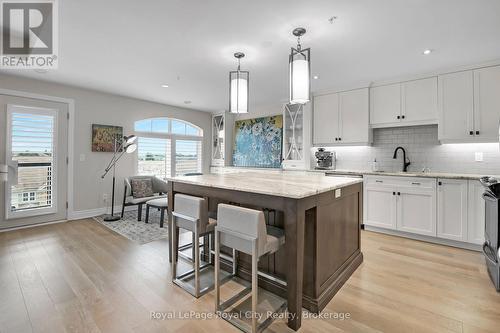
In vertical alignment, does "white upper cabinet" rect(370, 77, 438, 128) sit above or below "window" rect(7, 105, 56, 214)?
above

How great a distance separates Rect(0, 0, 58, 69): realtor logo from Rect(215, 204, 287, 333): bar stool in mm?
2371

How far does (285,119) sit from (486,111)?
310 cm

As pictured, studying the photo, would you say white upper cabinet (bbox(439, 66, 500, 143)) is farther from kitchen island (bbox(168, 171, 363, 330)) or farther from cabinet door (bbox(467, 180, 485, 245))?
kitchen island (bbox(168, 171, 363, 330))

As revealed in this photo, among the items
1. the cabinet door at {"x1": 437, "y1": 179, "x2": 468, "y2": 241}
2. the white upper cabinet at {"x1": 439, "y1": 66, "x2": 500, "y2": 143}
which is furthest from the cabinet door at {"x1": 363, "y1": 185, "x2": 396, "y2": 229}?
the white upper cabinet at {"x1": 439, "y1": 66, "x2": 500, "y2": 143}

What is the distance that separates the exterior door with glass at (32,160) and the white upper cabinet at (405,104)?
213 inches

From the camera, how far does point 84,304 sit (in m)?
1.91

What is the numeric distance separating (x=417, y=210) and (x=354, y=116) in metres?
1.77

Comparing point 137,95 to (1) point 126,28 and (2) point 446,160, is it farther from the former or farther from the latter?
(2) point 446,160

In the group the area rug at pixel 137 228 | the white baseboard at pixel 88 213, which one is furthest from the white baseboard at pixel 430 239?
the white baseboard at pixel 88 213

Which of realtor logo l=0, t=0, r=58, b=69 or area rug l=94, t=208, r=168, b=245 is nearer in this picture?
realtor logo l=0, t=0, r=58, b=69

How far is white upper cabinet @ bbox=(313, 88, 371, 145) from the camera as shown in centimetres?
407

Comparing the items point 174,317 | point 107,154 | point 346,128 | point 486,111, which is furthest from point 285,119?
point 174,317

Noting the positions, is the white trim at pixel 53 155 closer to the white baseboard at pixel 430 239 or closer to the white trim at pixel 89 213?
the white trim at pixel 89 213

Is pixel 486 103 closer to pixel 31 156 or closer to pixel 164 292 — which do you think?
pixel 164 292
